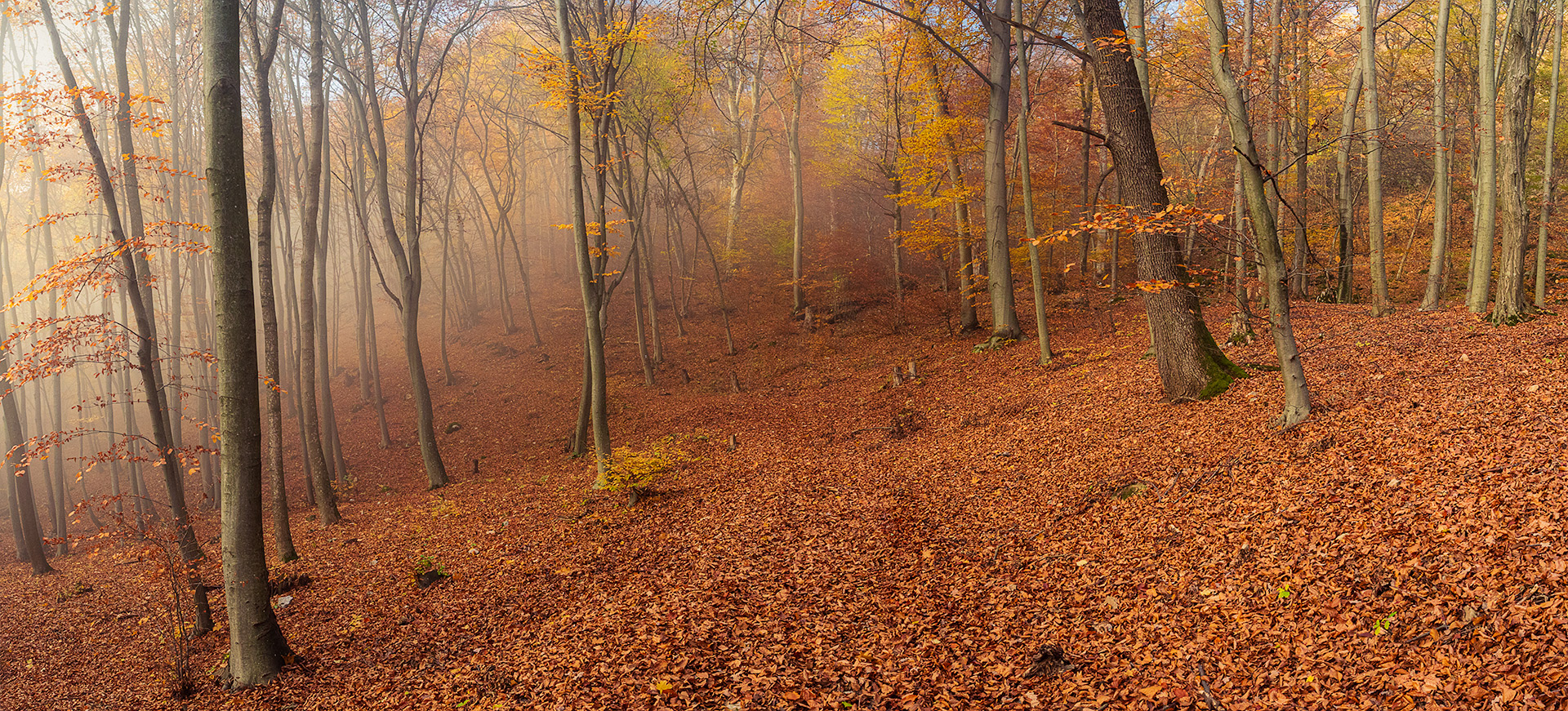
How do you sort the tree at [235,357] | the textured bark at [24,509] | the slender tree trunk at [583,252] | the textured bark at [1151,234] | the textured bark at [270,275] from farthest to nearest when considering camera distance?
the textured bark at [24,509] → the slender tree trunk at [583,252] → the textured bark at [270,275] → the textured bark at [1151,234] → the tree at [235,357]

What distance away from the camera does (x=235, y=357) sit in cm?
552

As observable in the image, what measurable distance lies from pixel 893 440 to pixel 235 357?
8231mm

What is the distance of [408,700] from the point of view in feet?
16.5

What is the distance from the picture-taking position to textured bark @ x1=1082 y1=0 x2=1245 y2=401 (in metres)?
7.94

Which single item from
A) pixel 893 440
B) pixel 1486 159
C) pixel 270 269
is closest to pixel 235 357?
pixel 270 269

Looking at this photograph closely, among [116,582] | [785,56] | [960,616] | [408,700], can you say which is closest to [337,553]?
[116,582]

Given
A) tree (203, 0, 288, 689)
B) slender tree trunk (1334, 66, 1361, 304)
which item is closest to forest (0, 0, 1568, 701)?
tree (203, 0, 288, 689)

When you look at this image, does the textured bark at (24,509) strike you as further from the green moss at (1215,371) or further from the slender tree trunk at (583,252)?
the green moss at (1215,371)

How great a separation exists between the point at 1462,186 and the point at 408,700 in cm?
2847

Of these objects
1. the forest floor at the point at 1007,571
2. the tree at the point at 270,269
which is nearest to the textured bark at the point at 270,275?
the tree at the point at 270,269

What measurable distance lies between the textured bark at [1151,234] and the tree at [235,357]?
8.41 m

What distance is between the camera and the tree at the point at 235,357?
543 cm

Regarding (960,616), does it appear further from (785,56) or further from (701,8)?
(785,56)

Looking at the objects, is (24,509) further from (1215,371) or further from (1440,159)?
(1440,159)
